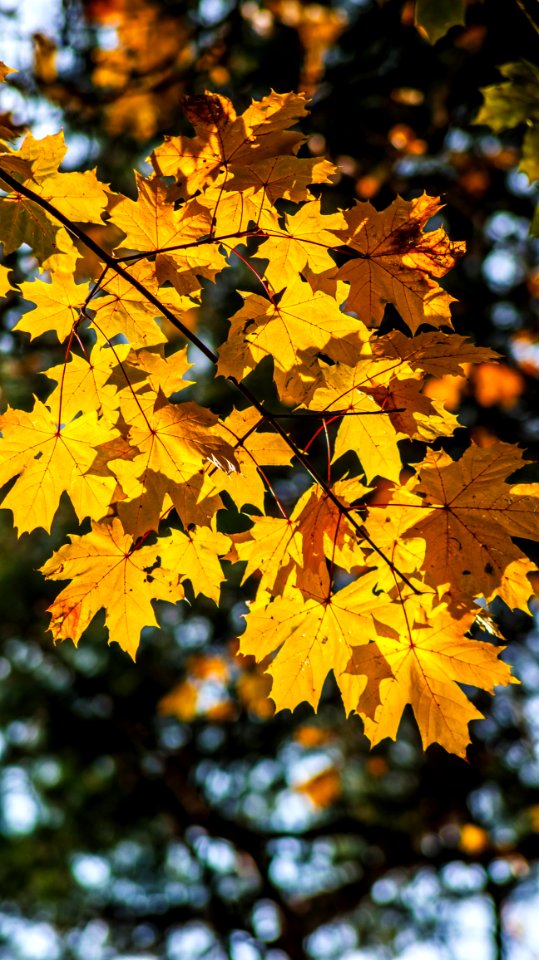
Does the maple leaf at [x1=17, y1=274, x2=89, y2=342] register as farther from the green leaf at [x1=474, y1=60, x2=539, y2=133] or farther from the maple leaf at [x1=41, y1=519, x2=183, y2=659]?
the green leaf at [x1=474, y1=60, x2=539, y2=133]

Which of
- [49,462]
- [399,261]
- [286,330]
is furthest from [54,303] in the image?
[399,261]

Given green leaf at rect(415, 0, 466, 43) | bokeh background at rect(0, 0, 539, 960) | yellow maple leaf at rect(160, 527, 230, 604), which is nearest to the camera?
green leaf at rect(415, 0, 466, 43)

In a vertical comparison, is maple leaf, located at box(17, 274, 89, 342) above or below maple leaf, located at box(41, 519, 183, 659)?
above

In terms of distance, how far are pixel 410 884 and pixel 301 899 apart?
102 cm

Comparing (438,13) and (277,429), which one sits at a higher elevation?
(438,13)

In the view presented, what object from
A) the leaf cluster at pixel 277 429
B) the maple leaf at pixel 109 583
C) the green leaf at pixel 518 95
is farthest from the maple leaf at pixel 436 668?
the green leaf at pixel 518 95

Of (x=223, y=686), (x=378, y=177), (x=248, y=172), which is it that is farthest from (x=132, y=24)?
(x=223, y=686)

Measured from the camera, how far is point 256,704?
22.4ft

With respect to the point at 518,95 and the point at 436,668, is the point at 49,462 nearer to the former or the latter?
the point at 436,668

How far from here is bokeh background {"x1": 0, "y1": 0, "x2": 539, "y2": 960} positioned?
4.43 meters

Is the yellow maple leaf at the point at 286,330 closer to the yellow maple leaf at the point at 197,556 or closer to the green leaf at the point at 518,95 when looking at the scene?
the yellow maple leaf at the point at 197,556

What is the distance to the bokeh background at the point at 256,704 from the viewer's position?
4.43 meters

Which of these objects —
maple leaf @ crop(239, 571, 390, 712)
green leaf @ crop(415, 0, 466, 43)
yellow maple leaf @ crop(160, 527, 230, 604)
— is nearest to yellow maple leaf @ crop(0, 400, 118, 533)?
yellow maple leaf @ crop(160, 527, 230, 604)

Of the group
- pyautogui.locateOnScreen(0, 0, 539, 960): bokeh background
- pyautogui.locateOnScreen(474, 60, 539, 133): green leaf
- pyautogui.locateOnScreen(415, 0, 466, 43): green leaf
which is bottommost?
pyautogui.locateOnScreen(0, 0, 539, 960): bokeh background
